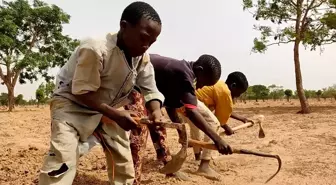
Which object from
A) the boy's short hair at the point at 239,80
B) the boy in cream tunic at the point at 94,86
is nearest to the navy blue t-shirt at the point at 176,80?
the boy's short hair at the point at 239,80

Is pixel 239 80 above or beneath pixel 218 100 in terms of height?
above

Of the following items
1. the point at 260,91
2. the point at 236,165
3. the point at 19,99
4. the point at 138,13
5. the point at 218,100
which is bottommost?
the point at 19,99

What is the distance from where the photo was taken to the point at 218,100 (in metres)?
4.58

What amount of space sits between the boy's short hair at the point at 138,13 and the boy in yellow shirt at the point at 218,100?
2140mm

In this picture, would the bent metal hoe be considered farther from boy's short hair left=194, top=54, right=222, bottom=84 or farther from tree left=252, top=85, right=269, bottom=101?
tree left=252, top=85, right=269, bottom=101

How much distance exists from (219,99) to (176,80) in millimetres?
948

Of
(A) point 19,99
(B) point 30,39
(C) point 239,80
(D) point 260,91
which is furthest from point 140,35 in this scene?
(D) point 260,91

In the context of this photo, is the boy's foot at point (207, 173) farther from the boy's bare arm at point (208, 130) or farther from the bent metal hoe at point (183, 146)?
the bent metal hoe at point (183, 146)

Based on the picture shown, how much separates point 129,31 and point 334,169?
11.1ft

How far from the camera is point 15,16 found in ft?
70.7

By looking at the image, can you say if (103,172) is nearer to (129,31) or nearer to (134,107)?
(134,107)

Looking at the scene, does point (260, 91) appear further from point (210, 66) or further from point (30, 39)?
point (210, 66)

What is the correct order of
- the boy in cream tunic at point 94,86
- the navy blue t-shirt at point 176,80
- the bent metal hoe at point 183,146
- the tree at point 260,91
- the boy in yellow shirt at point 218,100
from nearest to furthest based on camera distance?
the boy in cream tunic at point 94,86 → the bent metal hoe at point 183,146 → the navy blue t-shirt at point 176,80 → the boy in yellow shirt at point 218,100 → the tree at point 260,91

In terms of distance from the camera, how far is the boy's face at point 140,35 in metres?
2.23
